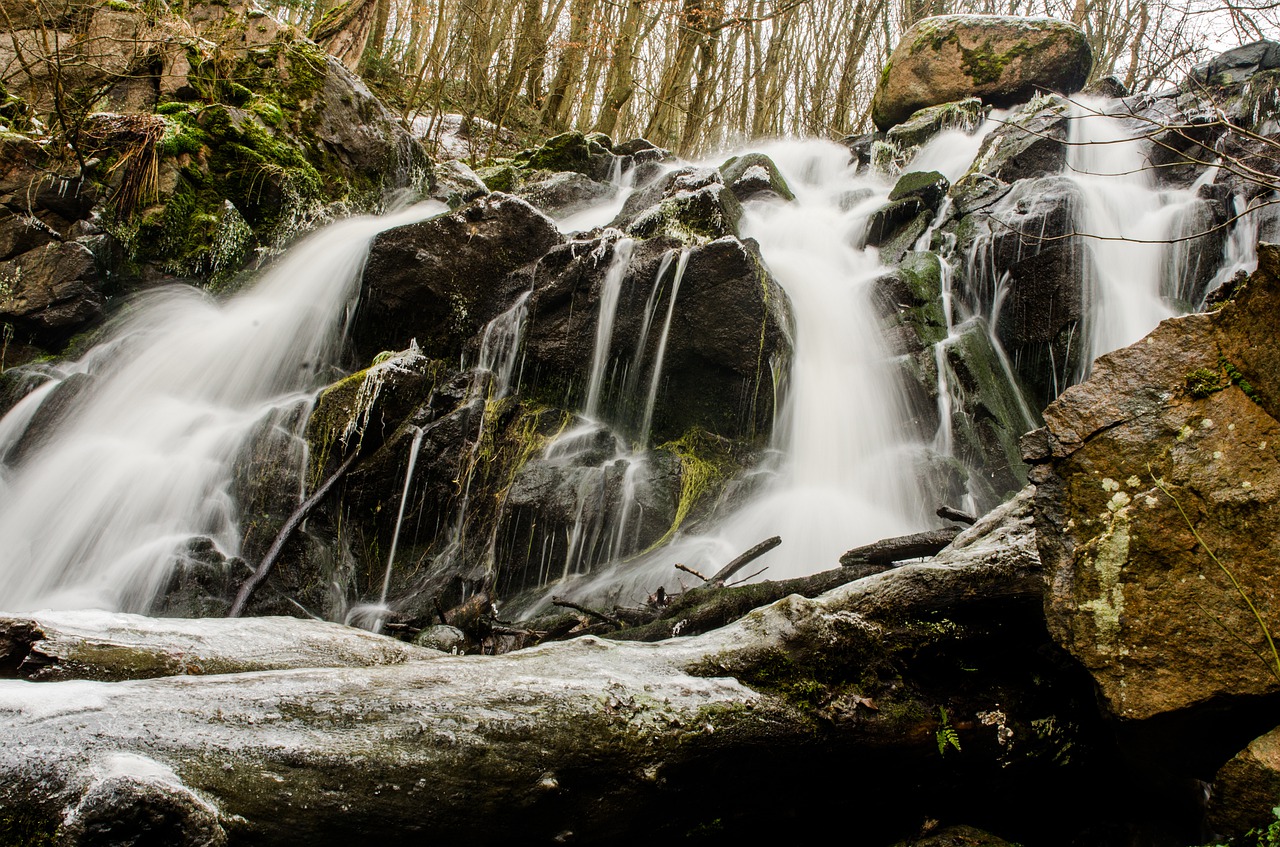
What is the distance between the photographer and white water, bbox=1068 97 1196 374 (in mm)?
8180

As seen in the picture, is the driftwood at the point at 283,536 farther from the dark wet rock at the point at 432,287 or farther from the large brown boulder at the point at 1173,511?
the large brown boulder at the point at 1173,511

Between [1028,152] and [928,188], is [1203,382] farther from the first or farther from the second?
[1028,152]

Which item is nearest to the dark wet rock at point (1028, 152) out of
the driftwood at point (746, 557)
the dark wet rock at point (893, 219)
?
the dark wet rock at point (893, 219)

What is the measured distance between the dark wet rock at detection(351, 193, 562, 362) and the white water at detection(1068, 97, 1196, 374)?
6045mm

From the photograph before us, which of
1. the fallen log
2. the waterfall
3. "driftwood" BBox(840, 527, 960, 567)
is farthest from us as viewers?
the waterfall

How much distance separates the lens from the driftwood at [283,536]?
16.6 feet

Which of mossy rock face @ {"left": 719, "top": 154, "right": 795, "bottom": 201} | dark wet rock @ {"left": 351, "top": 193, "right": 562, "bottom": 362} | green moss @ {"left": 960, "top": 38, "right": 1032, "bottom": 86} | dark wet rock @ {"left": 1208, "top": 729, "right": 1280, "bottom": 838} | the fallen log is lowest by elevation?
the fallen log

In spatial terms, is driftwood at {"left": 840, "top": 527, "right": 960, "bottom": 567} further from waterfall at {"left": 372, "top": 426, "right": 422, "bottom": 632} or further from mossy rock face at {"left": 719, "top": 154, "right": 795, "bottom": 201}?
mossy rock face at {"left": 719, "top": 154, "right": 795, "bottom": 201}

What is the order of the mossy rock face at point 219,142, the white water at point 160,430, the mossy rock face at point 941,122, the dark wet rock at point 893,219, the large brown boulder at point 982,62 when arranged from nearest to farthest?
the white water at point 160,430, the mossy rock face at point 219,142, the dark wet rock at point 893,219, the mossy rock face at point 941,122, the large brown boulder at point 982,62

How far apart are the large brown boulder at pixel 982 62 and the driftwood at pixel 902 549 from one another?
14373mm

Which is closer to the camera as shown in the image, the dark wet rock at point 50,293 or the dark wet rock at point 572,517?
the dark wet rock at point 572,517

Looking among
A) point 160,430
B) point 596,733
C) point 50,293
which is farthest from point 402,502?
point 596,733

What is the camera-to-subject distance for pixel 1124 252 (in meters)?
8.97

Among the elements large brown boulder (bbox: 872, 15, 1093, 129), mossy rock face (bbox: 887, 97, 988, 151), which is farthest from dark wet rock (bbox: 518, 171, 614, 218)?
large brown boulder (bbox: 872, 15, 1093, 129)
